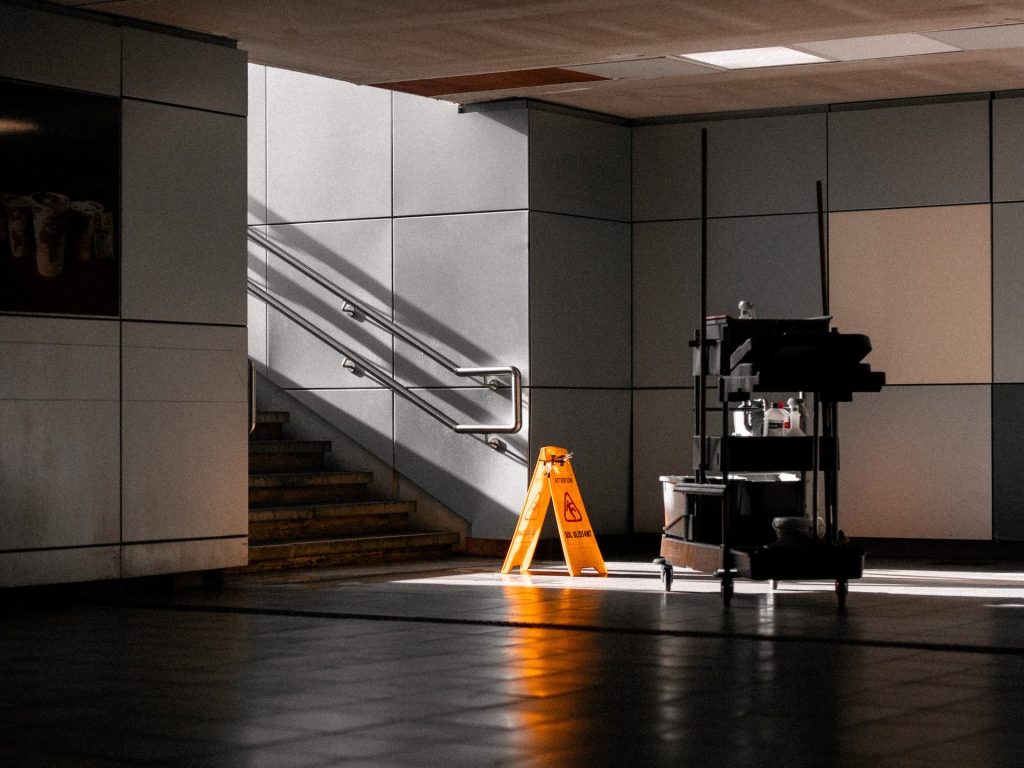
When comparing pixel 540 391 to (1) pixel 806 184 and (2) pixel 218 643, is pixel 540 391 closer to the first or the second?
(1) pixel 806 184

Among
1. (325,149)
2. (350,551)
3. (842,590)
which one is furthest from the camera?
(325,149)

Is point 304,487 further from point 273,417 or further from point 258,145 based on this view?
point 258,145

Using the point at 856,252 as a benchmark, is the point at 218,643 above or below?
below

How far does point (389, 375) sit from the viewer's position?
1370cm

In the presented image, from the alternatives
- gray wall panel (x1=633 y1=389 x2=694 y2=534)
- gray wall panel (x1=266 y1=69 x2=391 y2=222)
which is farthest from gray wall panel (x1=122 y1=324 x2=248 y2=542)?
gray wall panel (x1=633 y1=389 x2=694 y2=534)

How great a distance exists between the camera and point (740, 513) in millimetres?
10219

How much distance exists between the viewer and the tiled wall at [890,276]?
12.9 metres

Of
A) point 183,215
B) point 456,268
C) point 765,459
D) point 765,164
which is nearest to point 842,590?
point 765,459

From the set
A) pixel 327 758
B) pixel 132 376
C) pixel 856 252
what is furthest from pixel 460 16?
pixel 327 758

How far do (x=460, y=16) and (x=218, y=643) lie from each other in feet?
13.2

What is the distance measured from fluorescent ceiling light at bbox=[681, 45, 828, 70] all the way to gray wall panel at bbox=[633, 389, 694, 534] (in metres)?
3.00

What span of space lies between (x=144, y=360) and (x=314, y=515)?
104 inches

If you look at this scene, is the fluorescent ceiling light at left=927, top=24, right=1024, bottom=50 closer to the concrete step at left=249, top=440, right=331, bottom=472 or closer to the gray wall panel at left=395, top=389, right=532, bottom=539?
the gray wall panel at left=395, top=389, right=532, bottom=539

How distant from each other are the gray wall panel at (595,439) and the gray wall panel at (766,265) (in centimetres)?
120
